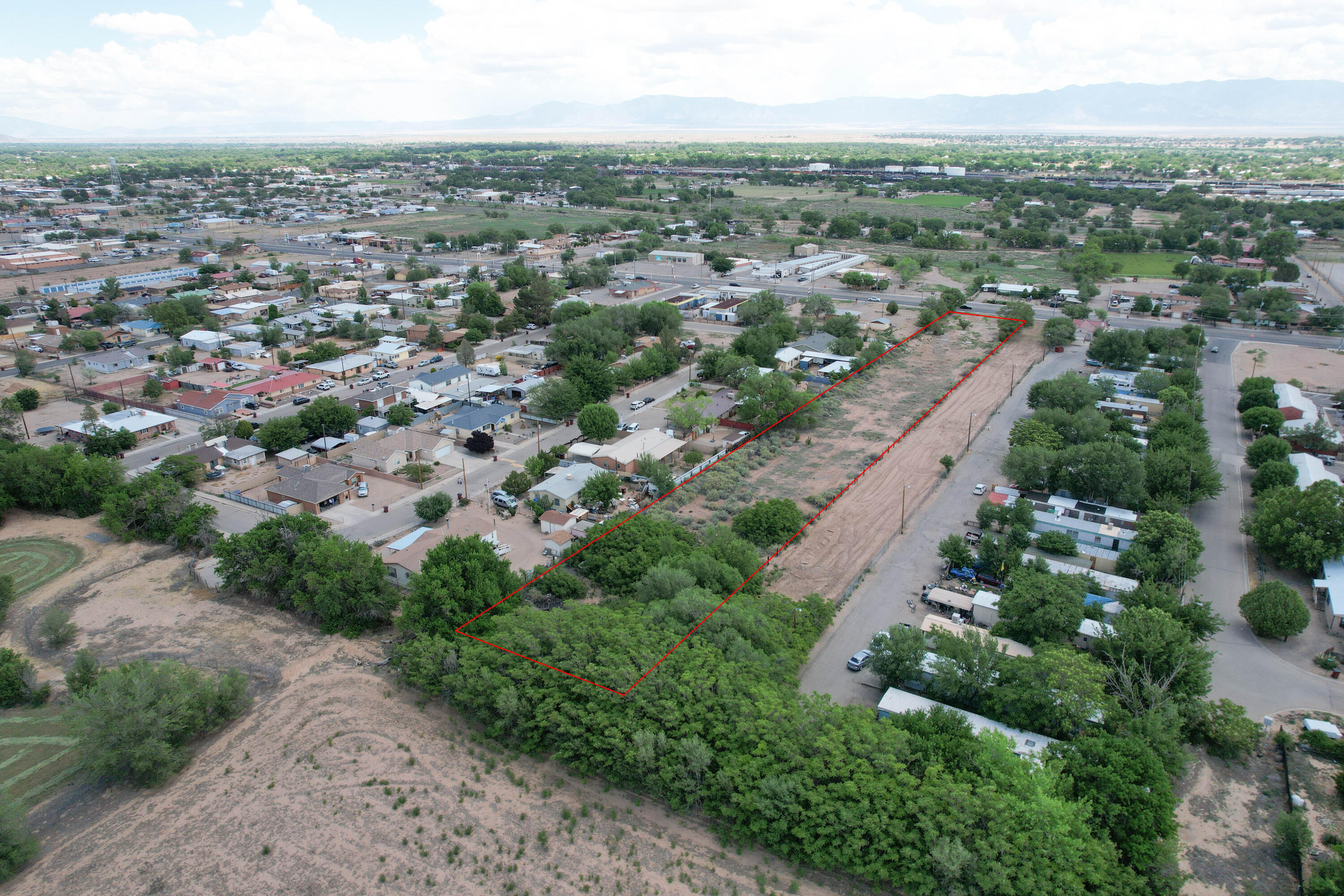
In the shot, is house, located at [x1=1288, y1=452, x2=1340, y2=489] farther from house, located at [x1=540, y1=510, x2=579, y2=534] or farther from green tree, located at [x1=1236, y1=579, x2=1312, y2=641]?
house, located at [x1=540, y1=510, x2=579, y2=534]

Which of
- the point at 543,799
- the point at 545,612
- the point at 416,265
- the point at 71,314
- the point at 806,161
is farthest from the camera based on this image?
the point at 806,161

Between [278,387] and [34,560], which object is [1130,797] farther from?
[278,387]

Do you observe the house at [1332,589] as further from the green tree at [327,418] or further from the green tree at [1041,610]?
the green tree at [327,418]

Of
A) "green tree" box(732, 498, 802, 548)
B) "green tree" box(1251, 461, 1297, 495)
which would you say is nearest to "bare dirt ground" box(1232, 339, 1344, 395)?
"green tree" box(1251, 461, 1297, 495)

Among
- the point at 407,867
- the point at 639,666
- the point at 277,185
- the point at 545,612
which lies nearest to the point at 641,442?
the point at 545,612

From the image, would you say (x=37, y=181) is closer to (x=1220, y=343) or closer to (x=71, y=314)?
(x=71, y=314)

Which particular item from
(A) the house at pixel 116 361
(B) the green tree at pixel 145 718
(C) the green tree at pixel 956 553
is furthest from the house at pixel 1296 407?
(A) the house at pixel 116 361
